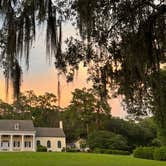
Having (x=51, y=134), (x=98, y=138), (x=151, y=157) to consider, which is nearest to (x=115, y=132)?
(x=98, y=138)

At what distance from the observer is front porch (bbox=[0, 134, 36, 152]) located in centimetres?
A: 6381

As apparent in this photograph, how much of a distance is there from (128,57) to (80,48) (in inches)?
62.8

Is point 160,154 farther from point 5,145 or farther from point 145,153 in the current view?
point 5,145

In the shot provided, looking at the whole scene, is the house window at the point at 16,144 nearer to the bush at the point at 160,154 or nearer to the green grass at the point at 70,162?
the bush at the point at 160,154

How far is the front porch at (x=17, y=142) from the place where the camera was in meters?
63.8

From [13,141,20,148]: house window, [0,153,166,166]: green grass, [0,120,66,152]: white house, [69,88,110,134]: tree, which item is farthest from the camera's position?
[13,141,20,148]: house window

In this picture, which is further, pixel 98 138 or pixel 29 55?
pixel 98 138

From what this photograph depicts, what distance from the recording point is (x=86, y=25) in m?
5.50

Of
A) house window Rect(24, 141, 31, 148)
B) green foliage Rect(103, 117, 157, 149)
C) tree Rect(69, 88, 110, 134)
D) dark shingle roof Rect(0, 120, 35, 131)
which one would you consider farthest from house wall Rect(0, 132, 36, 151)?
green foliage Rect(103, 117, 157, 149)

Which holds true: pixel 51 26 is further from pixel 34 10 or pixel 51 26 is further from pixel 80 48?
pixel 80 48

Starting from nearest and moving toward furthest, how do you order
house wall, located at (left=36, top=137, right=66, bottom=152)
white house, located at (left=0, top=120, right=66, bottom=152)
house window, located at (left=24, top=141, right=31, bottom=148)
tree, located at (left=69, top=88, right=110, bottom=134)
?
tree, located at (left=69, top=88, right=110, bottom=134) → white house, located at (left=0, top=120, right=66, bottom=152) → house window, located at (left=24, top=141, right=31, bottom=148) → house wall, located at (left=36, top=137, right=66, bottom=152)

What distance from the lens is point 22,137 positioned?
6475 cm

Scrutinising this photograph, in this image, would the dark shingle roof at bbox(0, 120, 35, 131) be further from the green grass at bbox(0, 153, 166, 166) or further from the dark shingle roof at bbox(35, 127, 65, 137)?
the green grass at bbox(0, 153, 166, 166)

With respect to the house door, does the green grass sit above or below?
below
